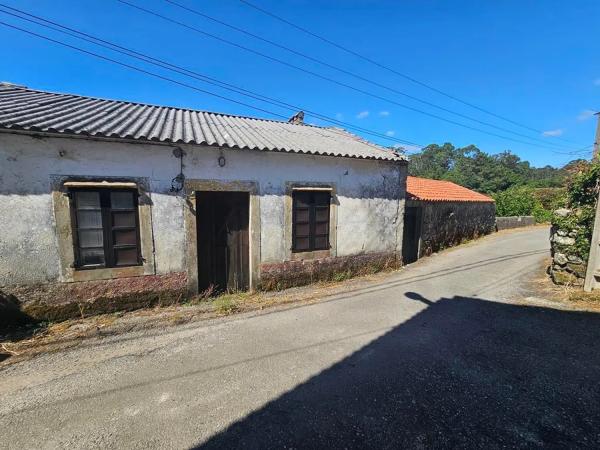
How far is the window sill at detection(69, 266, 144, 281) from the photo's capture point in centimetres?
527

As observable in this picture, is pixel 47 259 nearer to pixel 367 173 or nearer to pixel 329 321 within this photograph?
pixel 329 321

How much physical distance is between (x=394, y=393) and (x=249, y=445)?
167cm

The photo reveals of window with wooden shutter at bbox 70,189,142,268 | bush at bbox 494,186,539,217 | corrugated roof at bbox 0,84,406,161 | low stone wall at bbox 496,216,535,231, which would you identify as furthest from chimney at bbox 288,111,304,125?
bush at bbox 494,186,539,217

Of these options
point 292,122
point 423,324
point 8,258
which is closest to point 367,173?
point 423,324

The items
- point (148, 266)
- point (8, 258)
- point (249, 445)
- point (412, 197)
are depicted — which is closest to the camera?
point (249, 445)

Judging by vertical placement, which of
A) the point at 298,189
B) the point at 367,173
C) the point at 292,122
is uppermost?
the point at 292,122

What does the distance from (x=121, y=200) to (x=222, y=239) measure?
227 centimetres

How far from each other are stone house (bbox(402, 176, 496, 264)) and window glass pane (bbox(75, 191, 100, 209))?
911cm

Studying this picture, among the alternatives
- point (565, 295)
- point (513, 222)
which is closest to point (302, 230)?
point (565, 295)

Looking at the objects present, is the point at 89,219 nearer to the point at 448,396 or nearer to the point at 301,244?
the point at 301,244

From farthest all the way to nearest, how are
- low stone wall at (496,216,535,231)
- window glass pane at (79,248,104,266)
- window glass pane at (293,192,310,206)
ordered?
low stone wall at (496,216,535,231) → window glass pane at (293,192,310,206) → window glass pane at (79,248,104,266)

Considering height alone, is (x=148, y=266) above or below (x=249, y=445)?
above

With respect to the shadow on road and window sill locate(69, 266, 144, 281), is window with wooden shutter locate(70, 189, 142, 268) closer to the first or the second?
window sill locate(69, 266, 144, 281)

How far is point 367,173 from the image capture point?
7.99 m
